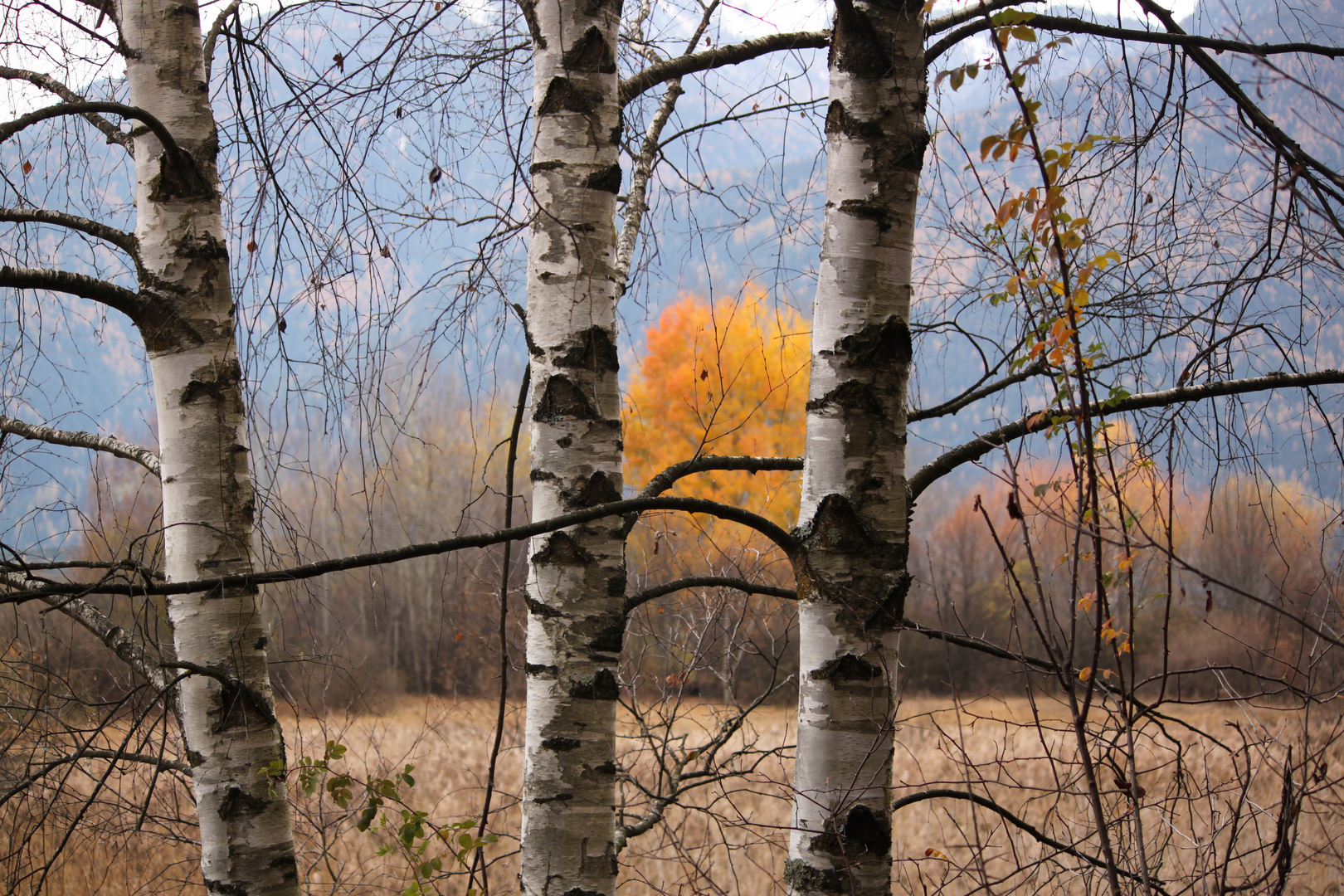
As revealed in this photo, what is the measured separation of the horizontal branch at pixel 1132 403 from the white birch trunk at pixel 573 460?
77 centimetres

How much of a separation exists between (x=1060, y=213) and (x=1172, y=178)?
1.06 meters

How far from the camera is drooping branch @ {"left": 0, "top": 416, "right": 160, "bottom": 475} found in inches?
106

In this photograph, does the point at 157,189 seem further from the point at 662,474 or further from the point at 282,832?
the point at 282,832

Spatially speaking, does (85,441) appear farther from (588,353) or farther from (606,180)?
(606,180)

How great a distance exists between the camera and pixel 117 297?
2.24 meters

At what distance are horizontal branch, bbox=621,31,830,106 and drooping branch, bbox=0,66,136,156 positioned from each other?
4.57 feet

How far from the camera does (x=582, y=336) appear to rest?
2.20m

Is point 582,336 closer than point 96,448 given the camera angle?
Yes

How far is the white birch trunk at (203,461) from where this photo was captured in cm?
232

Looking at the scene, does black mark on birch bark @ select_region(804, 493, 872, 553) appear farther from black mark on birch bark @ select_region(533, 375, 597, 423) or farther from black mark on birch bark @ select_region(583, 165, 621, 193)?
black mark on birch bark @ select_region(583, 165, 621, 193)

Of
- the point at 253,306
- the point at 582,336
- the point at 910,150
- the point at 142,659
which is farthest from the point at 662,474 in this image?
the point at 142,659

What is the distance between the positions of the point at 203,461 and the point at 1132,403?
2253 mm

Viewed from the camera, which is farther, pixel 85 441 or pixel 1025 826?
pixel 85 441

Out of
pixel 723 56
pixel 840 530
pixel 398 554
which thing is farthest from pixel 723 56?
pixel 398 554
